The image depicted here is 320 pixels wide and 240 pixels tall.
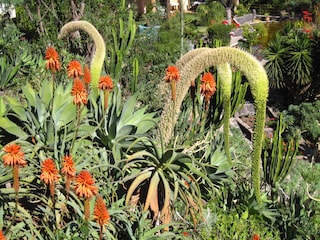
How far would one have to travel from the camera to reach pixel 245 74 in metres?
3.54

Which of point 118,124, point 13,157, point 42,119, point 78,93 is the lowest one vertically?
point 118,124

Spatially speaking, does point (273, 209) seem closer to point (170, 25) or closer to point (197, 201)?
point (197, 201)

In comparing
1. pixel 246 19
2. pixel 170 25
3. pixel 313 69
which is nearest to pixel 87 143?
pixel 313 69

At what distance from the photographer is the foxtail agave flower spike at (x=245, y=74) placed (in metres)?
3.50

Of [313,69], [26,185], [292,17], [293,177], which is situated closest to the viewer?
[26,185]

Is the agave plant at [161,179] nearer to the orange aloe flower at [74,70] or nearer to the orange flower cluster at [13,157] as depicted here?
the orange aloe flower at [74,70]

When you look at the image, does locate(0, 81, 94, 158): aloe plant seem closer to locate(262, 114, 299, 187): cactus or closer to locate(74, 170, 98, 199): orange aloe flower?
locate(74, 170, 98, 199): orange aloe flower

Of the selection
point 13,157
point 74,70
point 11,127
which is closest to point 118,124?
point 11,127

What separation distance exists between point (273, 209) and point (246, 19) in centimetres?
2360

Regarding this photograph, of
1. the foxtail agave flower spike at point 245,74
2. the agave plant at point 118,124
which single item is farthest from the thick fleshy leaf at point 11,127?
the foxtail agave flower spike at point 245,74

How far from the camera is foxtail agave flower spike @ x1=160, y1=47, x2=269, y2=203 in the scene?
3498mm

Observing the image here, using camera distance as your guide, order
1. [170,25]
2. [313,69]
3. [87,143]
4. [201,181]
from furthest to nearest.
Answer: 1. [170,25]
2. [313,69]
3. [201,181]
4. [87,143]

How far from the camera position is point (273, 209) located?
5039 millimetres

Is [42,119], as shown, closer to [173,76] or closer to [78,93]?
[78,93]
